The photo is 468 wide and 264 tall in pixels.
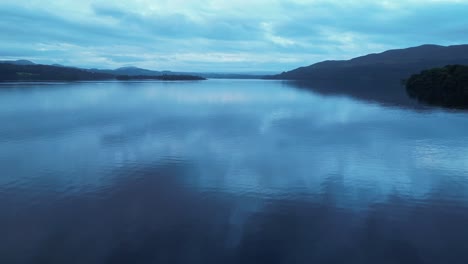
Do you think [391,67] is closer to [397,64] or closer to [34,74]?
[397,64]

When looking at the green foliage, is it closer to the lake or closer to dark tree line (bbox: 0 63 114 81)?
the lake

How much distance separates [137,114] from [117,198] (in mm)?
23183

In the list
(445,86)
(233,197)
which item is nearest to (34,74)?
(445,86)

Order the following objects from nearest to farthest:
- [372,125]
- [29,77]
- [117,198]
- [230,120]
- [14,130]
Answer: [117,198] < [14,130] < [372,125] < [230,120] < [29,77]

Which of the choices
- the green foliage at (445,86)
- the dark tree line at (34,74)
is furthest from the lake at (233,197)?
the dark tree line at (34,74)

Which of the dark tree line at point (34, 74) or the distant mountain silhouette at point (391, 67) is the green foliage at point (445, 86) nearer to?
the distant mountain silhouette at point (391, 67)

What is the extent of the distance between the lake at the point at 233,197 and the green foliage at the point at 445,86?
21783mm

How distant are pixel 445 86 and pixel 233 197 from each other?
167 ft

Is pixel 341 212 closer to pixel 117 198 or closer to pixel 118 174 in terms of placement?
pixel 117 198

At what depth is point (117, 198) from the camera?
12.4m

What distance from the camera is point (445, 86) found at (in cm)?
5184

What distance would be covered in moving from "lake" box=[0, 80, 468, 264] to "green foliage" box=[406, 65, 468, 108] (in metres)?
21.8

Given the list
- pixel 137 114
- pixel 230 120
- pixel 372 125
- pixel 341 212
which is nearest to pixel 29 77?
pixel 137 114

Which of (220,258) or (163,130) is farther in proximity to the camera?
(163,130)
